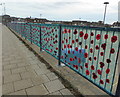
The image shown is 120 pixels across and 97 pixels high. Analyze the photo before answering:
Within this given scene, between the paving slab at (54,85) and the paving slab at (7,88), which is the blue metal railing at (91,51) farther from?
the paving slab at (7,88)

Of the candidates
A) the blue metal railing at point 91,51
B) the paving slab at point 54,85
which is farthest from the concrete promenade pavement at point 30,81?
the blue metal railing at point 91,51

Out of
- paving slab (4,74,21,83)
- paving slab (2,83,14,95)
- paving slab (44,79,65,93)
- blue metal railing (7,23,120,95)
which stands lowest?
paving slab (2,83,14,95)

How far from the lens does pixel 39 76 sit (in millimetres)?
2693

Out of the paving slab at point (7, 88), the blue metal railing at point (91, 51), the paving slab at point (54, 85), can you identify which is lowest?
the paving slab at point (7, 88)

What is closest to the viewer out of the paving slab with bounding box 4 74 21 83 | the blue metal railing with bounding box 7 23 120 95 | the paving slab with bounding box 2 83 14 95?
the blue metal railing with bounding box 7 23 120 95

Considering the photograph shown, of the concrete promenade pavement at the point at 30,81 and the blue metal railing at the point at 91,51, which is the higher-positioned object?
the blue metal railing at the point at 91,51

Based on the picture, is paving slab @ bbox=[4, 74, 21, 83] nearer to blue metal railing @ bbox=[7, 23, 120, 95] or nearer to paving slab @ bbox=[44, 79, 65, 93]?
paving slab @ bbox=[44, 79, 65, 93]

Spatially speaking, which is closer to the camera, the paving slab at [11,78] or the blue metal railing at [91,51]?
the blue metal railing at [91,51]

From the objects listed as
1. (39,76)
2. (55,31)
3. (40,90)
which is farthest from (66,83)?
(55,31)

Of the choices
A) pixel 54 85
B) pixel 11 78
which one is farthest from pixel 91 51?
pixel 11 78

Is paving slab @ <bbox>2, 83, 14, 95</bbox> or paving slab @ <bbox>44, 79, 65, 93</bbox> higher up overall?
paving slab @ <bbox>44, 79, 65, 93</bbox>

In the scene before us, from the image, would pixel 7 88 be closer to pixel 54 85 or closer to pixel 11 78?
pixel 11 78

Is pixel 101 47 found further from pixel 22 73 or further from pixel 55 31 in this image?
pixel 22 73

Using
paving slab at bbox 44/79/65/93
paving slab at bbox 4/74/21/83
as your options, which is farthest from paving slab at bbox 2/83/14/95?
paving slab at bbox 44/79/65/93
